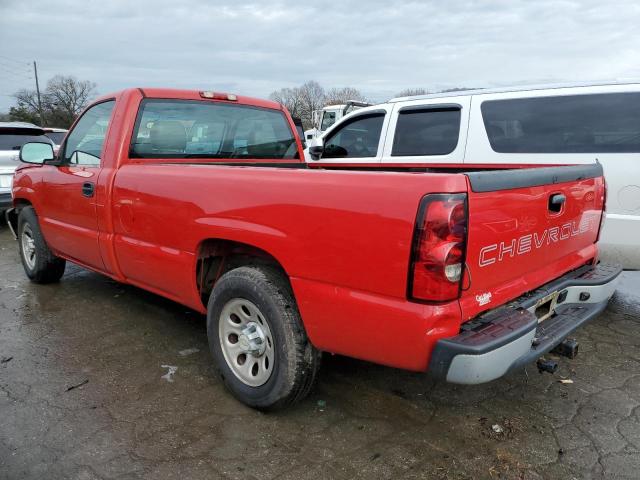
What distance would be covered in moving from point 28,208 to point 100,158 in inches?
68.4

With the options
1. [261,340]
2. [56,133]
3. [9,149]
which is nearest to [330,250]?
[261,340]

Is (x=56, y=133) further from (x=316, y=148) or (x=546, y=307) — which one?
(x=546, y=307)

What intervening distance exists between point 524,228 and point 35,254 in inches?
180

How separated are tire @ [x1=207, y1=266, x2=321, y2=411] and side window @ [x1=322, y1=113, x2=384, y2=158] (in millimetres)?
3324

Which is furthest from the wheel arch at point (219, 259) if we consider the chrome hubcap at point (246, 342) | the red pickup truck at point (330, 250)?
the chrome hubcap at point (246, 342)

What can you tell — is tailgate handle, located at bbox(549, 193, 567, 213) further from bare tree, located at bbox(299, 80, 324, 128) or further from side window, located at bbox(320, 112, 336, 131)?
bare tree, located at bbox(299, 80, 324, 128)

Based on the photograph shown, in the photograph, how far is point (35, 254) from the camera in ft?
16.0

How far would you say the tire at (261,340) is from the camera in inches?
95.7

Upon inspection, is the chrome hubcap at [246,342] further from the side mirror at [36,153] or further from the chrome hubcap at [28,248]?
the chrome hubcap at [28,248]

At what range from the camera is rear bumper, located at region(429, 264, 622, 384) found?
1925mm

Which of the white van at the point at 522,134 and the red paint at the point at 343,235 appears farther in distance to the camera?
the white van at the point at 522,134

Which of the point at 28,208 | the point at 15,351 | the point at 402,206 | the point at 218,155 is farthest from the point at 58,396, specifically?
the point at 28,208

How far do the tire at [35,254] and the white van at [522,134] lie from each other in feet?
9.34

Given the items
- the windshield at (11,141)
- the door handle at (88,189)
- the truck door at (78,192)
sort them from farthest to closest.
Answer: the windshield at (11,141) → the truck door at (78,192) → the door handle at (88,189)
